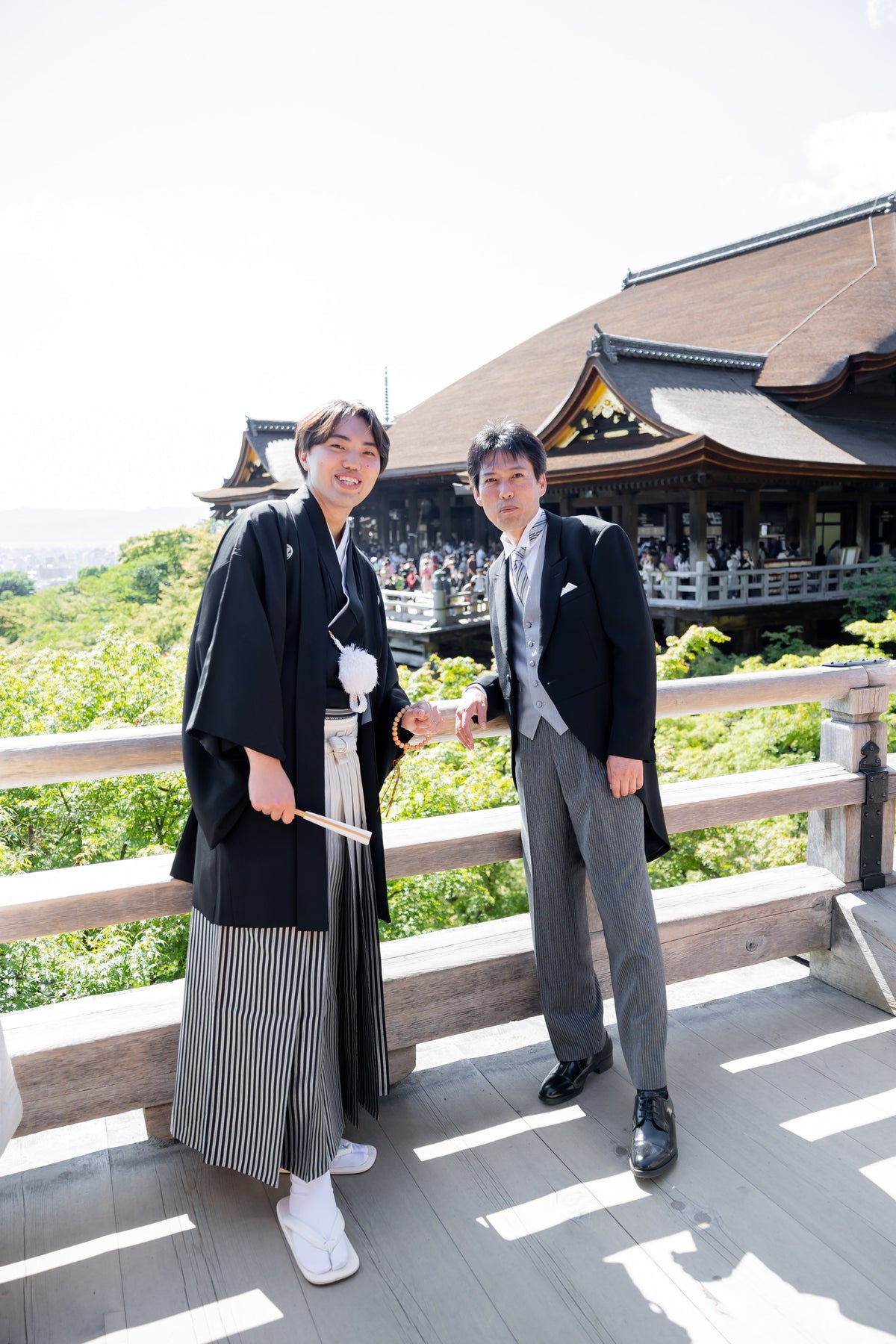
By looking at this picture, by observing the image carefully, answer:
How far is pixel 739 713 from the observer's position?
26.7ft

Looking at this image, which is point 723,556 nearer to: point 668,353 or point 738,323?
point 668,353

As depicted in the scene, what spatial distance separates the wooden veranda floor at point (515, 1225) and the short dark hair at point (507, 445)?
142 cm

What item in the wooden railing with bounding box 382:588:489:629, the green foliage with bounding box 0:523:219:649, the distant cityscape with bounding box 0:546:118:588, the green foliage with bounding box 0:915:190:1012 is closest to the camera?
the green foliage with bounding box 0:915:190:1012

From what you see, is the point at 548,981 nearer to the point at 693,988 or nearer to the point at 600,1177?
the point at 600,1177

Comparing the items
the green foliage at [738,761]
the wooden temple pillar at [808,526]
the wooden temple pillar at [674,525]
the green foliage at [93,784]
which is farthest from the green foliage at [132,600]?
the green foliage at [738,761]

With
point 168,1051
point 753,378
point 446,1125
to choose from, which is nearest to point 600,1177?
point 446,1125

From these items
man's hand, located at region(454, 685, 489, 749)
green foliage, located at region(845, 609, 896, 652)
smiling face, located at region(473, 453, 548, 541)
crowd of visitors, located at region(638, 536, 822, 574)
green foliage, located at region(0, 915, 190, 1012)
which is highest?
crowd of visitors, located at region(638, 536, 822, 574)

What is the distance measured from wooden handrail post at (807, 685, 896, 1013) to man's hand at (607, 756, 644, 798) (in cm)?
97

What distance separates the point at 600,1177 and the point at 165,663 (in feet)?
25.1

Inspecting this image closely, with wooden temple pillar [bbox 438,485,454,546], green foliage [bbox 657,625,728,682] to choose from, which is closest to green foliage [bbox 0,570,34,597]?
wooden temple pillar [bbox 438,485,454,546]

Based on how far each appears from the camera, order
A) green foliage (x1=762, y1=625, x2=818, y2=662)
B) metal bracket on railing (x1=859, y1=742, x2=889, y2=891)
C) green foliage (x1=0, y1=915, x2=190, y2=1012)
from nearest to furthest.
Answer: metal bracket on railing (x1=859, y1=742, x2=889, y2=891)
green foliage (x1=0, y1=915, x2=190, y2=1012)
green foliage (x1=762, y1=625, x2=818, y2=662)

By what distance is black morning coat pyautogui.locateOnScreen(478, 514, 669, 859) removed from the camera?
1880 millimetres

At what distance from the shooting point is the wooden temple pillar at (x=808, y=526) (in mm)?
13602

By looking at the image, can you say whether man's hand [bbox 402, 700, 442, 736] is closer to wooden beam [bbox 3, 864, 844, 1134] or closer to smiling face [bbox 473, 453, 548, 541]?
smiling face [bbox 473, 453, 548, 541]
